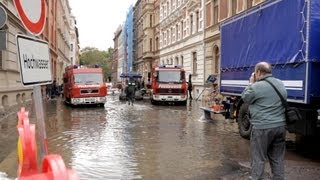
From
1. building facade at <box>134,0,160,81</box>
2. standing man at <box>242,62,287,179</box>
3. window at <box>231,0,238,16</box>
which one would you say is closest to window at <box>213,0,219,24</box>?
window at <box>231,0,238,16</box>

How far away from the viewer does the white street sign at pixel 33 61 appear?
4004 mm

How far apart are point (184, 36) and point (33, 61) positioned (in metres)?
41.3

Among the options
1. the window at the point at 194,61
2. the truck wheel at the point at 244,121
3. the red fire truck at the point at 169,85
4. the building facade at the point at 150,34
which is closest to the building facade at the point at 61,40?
the building facade at the point at 150,34

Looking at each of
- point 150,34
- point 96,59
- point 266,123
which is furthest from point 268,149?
point 96,59

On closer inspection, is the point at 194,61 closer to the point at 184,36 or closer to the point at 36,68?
the point at 184,36

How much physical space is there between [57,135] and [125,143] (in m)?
2.57

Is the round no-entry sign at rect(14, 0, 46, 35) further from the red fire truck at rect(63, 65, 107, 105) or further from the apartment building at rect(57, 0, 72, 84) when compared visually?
the apartment building at rect(57, 0, 72, 84)

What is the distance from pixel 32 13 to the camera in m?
4.19

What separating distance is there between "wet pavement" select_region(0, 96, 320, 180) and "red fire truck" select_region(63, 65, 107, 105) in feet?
33.3

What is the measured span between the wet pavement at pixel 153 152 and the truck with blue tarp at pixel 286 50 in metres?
1.08

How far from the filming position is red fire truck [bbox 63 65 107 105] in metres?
26.4

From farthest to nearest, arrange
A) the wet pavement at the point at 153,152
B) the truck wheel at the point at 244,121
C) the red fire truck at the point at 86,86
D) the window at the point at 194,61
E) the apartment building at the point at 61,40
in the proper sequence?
1. the apartment building at the point at 61,40
2. the window at the point at 194,61
3. the red fire truck at the point at 86,86
4. the truck wheel at the point at 244,121
5. the wet pavement at the point at 153,152

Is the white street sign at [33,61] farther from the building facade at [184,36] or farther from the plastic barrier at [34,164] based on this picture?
the building facade at [184,36]

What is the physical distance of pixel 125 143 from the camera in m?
11.8
